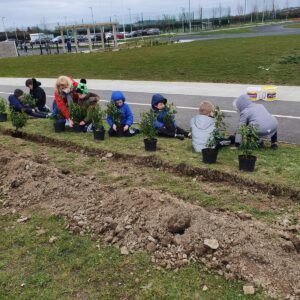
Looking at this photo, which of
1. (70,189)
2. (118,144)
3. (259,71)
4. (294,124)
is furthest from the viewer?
(259,71)

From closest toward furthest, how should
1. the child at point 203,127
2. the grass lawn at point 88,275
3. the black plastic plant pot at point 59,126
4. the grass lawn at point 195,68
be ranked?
the grass lawn at point 88,275 → the child at point 203,127 → the black plastic plant pot at point 59,126 → the grass lawn at point 195,68

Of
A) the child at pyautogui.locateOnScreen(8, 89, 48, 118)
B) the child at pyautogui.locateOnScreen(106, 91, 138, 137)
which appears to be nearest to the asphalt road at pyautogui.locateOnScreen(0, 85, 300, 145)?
the child at pyautogui.locateOnScreen(106, 91, 138, 137)

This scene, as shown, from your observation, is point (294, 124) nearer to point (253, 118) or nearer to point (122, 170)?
point (253, 118)

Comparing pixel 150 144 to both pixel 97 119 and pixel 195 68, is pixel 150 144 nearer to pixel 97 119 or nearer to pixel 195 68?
pixel 97 119

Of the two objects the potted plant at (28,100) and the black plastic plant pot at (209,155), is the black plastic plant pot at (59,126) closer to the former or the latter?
the potted plant at (28,100)

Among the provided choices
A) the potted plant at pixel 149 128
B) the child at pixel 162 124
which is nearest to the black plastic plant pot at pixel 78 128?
the child at pixel 162 124

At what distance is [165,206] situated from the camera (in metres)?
4.52

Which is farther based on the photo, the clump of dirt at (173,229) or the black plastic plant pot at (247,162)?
the black plastic plant pot at (247,162)

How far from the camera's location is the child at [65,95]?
28.2ft

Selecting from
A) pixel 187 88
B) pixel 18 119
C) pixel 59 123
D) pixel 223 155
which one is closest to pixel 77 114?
pixel 59 123

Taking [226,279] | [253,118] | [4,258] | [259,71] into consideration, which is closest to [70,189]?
[4,258]

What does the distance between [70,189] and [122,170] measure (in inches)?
43.5

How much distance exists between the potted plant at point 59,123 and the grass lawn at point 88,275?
4.71 m

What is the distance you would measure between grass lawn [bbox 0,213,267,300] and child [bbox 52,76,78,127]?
482 centimetres
